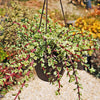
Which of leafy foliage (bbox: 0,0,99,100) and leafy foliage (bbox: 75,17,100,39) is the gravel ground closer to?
leafy foliage (bbox: 75,17,100,39)

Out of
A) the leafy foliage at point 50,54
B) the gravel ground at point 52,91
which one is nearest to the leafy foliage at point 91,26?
the gravel ground at point 52,91

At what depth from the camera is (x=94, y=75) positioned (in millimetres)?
4145

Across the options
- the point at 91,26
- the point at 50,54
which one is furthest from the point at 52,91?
the point at 50,54

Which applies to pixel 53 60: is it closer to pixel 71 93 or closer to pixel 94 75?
pixel 71 93

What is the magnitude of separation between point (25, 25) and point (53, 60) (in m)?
0.72

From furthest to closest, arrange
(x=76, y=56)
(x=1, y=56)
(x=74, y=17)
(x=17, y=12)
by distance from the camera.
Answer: (x=74, y=17)
(x=17, y=12)
(x=1, y=56)
(x=76, y=56)

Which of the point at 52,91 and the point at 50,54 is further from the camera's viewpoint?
the point at 52,91

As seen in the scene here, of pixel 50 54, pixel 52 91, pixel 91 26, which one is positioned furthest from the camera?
pixel 91 26

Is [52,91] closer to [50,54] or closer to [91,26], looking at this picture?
[91,26]

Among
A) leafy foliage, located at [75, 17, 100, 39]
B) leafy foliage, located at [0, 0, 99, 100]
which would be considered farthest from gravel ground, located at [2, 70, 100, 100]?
leafy foliage, located at [0, 0, 99, 100]

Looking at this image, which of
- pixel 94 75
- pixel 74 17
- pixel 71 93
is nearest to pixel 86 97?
pixel 71 93

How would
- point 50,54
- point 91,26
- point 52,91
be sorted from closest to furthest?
1. point 50,54
2. point 52,91
3. point 91,26

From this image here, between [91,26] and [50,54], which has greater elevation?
[50,54]

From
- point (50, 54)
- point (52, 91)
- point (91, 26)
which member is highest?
point (50, 54)
